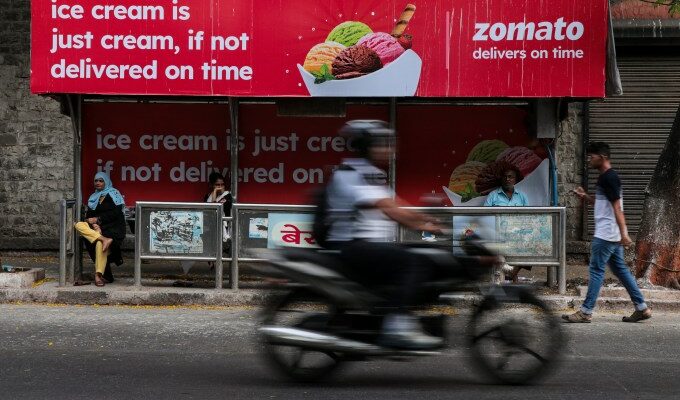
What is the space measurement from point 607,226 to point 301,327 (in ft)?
13.2

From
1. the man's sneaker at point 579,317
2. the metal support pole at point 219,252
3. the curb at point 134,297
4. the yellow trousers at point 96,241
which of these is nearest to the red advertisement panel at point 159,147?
the yellow trousers at point 96,241

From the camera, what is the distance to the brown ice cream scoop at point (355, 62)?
11.5m

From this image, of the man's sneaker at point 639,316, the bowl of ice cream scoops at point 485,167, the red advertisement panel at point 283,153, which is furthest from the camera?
the red advertisement panel at point 283,153

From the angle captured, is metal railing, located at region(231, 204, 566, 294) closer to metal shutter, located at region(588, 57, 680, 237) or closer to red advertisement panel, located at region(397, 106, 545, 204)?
red advertisement panel, located at region(397, 106, 545, 204)

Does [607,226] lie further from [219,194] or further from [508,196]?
[219,194]

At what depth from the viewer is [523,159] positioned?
12.7 metres

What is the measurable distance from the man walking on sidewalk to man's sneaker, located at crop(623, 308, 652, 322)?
0.02 metres

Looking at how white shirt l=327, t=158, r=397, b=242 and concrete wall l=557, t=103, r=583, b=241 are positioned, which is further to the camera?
concrete wall l=557, t=103, r=583, b=241

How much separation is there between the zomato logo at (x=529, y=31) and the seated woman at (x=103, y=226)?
476 cm

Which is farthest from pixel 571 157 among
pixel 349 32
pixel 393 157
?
pixel 349 32

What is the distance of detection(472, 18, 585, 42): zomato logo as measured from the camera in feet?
37.3

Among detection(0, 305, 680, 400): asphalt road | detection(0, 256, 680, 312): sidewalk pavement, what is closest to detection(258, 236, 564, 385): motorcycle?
detection(0, 305, 680, 400): asphalt road

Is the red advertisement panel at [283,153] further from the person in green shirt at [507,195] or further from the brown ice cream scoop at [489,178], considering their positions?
the person in green shirt at [507,195]

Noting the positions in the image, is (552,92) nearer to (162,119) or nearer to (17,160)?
(162,119)
